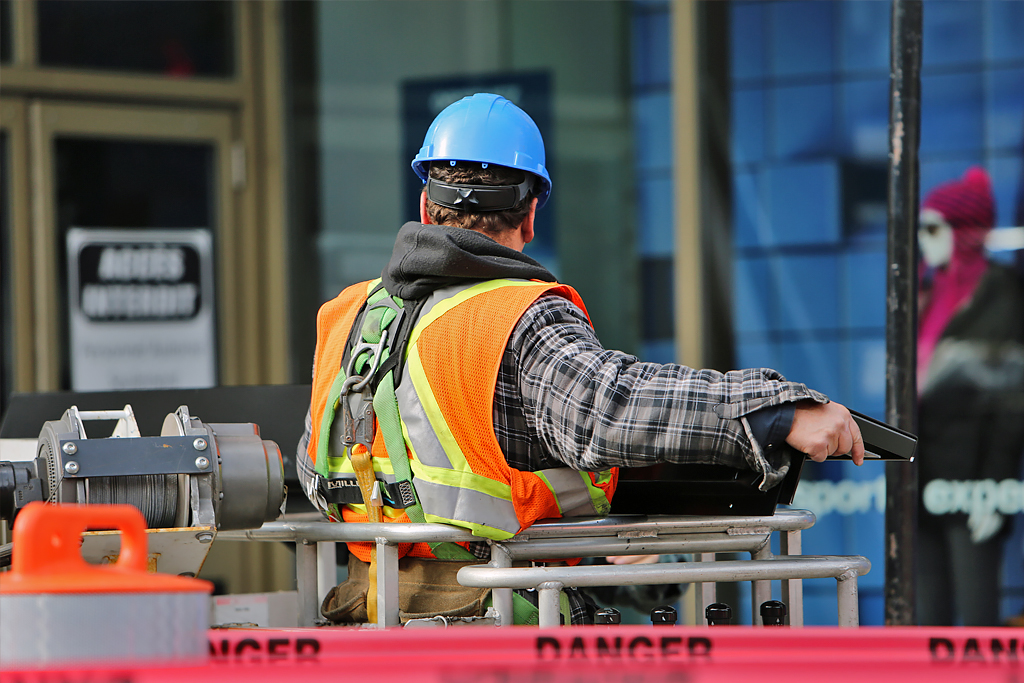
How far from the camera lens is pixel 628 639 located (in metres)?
1.62

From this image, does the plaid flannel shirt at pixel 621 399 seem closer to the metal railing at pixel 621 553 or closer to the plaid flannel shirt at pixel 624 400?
the plaid flannel shirt at pixel 624 400

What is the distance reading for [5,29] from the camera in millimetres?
5840

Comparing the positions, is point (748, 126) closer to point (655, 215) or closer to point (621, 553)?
point (655, 215)

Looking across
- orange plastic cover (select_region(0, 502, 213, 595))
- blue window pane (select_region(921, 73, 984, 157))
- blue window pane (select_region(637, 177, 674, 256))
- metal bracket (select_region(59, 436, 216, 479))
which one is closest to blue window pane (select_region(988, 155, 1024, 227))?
blue window pane (select_region(921, 73, 984, 157))

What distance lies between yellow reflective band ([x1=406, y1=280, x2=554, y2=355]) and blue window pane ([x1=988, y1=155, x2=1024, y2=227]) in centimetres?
340

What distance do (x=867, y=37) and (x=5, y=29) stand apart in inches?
174

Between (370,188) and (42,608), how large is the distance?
524 cm

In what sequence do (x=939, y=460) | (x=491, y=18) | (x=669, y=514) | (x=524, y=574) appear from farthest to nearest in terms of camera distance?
(x=491, y=18) → (x=939, y=460) → (x=669, y=514) → (x=524, y=574)

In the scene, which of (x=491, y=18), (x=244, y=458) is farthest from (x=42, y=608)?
(x=491, y=18)

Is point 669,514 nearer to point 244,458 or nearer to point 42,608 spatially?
point 244,458

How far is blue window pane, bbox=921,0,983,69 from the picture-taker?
511cm

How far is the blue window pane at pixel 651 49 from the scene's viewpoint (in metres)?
5.62

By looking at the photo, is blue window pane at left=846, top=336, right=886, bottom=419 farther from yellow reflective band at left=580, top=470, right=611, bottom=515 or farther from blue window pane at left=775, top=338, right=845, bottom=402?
yellow reflective band at left=580, top=470, right=611, bottom=515

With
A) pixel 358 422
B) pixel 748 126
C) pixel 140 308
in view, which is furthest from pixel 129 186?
pixel 358 422
